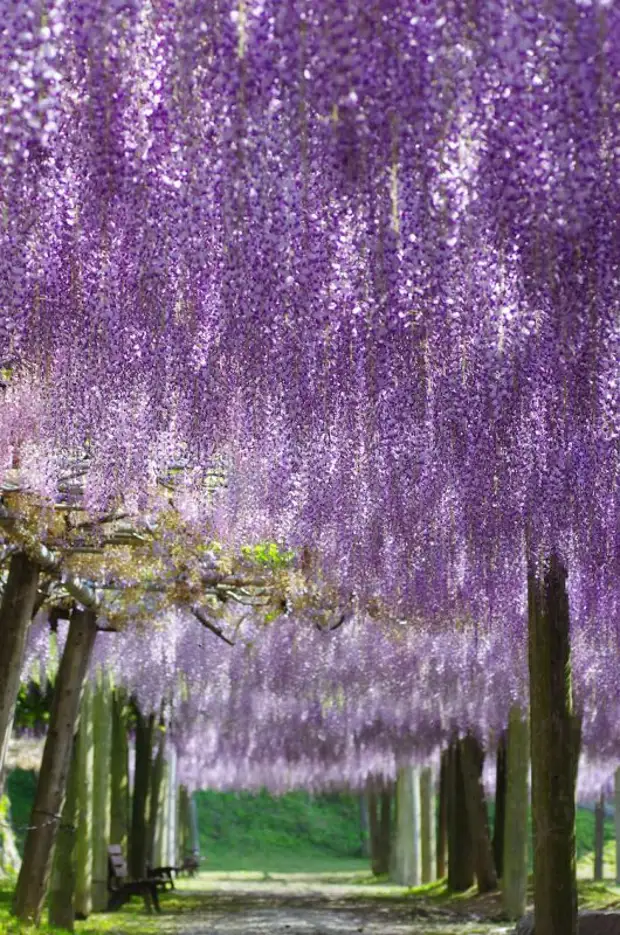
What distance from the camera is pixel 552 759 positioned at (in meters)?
8.34

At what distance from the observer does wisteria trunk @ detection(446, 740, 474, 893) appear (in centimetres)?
2083

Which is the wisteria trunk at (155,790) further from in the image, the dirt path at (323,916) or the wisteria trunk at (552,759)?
the wisteria trunk at (552,759)

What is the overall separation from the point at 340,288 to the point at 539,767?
3594mm

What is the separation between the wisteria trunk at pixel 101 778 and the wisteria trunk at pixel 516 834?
438cm

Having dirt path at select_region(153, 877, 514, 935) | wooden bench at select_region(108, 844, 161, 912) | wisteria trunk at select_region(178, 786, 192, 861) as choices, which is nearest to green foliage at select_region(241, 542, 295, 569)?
dirt path at select_region(153, 877, 514, 935)

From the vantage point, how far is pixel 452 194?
5.09m

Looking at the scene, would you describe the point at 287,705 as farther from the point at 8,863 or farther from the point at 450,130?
the point at 450,130

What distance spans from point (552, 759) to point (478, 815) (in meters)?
11.3

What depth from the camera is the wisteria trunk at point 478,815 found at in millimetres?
19266

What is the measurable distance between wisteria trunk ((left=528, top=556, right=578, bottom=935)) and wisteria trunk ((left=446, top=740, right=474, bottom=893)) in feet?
41.2

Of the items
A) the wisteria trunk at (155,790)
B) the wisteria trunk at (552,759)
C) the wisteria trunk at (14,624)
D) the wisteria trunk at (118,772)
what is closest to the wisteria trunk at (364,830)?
Answer: the wisteria trunk at (155,790)

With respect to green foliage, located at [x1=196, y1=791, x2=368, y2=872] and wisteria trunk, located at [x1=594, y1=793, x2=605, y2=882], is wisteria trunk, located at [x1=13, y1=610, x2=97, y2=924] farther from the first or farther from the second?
green foliage, located at [x1=196, y1=791, x2=368, y2=872]

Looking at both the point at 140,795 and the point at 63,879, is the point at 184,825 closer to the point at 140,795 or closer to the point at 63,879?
the point at 140,795

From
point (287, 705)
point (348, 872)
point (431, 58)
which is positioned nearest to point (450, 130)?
point (431, 58)
